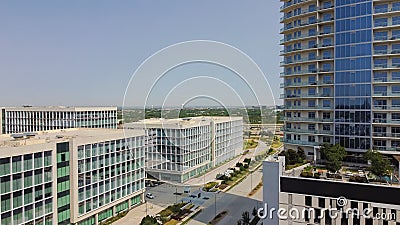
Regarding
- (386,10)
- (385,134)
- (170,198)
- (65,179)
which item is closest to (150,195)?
(170,198)

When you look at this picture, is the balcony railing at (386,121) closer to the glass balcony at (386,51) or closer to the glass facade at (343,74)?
the glass facade at (343,74)

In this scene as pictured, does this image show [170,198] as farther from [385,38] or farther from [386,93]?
[385,38]

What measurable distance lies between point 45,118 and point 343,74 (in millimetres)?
12474

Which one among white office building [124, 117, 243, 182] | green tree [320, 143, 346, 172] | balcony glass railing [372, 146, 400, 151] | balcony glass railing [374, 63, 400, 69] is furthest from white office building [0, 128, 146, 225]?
balcony glass railing [374, 63, 400, 69]

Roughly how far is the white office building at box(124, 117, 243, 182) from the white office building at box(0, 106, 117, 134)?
12002 millimetres

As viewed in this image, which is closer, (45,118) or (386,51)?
(386,51)

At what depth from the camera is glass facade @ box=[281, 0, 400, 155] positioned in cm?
766

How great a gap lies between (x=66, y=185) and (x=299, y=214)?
4365mm

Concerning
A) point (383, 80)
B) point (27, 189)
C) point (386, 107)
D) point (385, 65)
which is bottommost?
point (27, 189)

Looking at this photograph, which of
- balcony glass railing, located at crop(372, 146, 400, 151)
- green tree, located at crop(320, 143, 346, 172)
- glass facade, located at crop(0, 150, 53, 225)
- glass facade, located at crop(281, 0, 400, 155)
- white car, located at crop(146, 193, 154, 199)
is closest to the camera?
glass facade, located at crop(0, 150, 53, 225)

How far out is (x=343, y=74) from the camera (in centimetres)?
818

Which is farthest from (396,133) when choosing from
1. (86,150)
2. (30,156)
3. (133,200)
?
(30,156)

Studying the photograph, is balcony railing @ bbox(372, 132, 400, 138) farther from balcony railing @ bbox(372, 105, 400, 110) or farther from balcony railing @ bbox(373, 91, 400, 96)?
balcony railing @ bbox(373, 91, 400, 96)

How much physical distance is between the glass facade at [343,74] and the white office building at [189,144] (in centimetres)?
703
